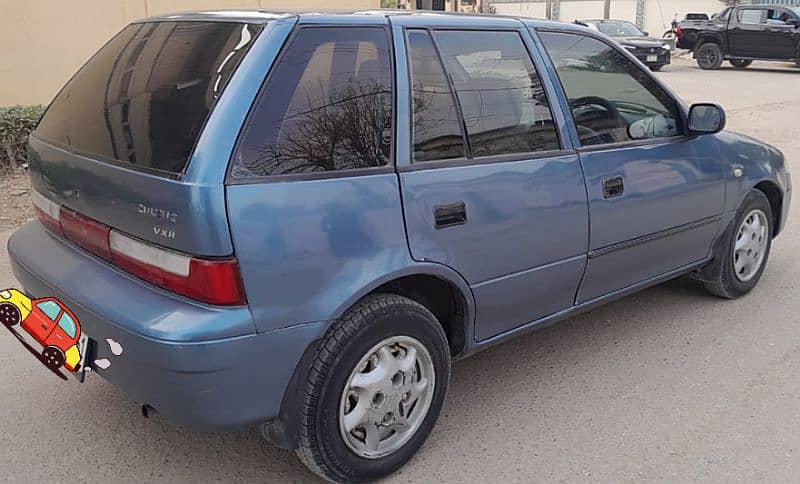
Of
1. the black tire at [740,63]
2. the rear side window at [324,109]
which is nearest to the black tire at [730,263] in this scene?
the rear side window at [324,109]

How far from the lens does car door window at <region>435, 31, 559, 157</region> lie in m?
3.05

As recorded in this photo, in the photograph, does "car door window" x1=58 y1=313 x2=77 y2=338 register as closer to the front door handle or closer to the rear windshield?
the rear windshield

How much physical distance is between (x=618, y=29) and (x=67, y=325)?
1991 centimetres

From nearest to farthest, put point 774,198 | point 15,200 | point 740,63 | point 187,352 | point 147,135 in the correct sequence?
point 187,352, point 147,135, point 774,198, point 15,200, point 740,63

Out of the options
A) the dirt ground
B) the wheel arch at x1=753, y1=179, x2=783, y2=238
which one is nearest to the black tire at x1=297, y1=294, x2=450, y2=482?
the wheel arch at x1=753, y1=179, x2=783, y2=238

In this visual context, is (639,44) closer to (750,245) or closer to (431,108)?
(750,245)

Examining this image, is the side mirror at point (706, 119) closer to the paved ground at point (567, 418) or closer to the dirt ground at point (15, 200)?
the paved ground at point (567, 418)

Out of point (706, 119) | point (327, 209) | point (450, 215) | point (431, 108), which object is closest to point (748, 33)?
point (706, 119)

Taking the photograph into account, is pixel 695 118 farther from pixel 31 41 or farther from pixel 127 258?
pixel 31 41

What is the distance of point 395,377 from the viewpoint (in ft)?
9.36

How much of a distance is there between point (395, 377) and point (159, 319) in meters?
0.93

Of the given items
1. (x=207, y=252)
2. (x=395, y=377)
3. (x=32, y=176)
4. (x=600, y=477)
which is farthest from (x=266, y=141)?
(x=600, y=477)

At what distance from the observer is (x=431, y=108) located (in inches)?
115

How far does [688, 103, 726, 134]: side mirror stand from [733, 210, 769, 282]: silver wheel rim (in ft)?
2.91
